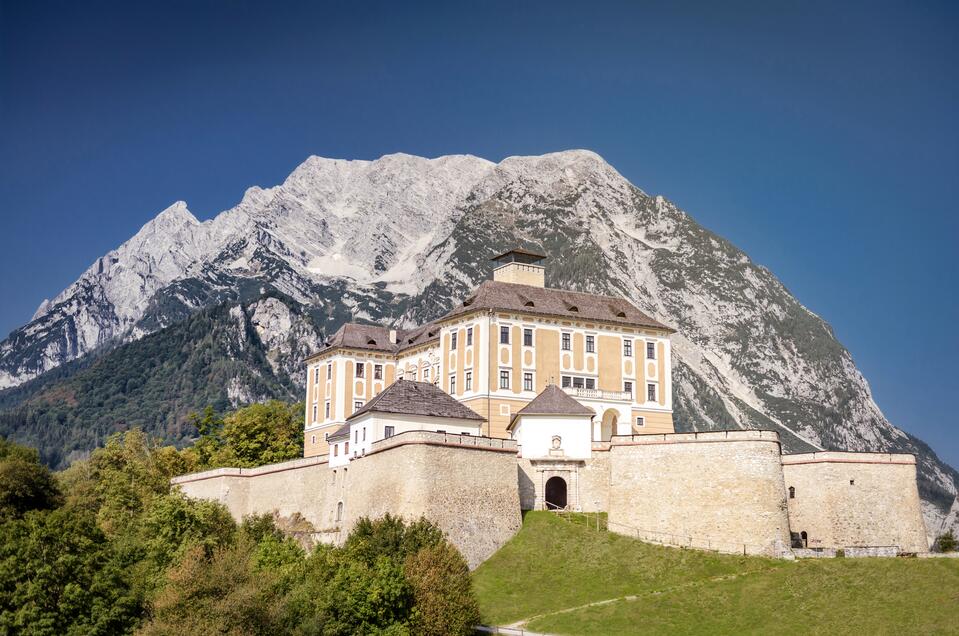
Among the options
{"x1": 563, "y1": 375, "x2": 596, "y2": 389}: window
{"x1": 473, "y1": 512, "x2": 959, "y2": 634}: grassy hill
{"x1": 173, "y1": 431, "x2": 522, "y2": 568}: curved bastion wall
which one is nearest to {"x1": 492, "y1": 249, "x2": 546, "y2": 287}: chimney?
{"x1": 563, "y1": 375, "x2": 596, "y2": 389}: window

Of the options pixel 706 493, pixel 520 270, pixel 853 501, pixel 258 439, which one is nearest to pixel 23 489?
pixel 258 439

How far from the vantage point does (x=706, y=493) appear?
65000 mm

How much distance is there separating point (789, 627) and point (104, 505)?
5661 cm

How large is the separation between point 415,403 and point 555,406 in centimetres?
952

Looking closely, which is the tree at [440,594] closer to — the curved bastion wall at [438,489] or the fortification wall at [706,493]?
the curved bastion wall at [438,489]

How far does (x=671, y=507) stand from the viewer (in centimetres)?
6631

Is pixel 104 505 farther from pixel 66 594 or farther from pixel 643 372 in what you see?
pixel 643 372

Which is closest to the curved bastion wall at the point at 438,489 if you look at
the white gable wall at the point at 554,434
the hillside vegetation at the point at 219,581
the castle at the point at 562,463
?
the castle at the point at 562,463

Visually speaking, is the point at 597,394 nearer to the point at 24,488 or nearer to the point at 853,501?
the point at 853,501

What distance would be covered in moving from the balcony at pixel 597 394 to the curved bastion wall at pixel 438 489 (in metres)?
14.4

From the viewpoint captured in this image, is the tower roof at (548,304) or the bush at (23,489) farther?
the tower roof at (548,304)

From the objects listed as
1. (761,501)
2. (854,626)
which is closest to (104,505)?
(761,501)

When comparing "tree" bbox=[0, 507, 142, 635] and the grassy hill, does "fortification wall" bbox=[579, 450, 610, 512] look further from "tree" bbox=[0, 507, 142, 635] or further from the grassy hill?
"tree" bbox=[0, 507, 142, 635]

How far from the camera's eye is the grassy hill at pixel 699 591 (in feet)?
179
